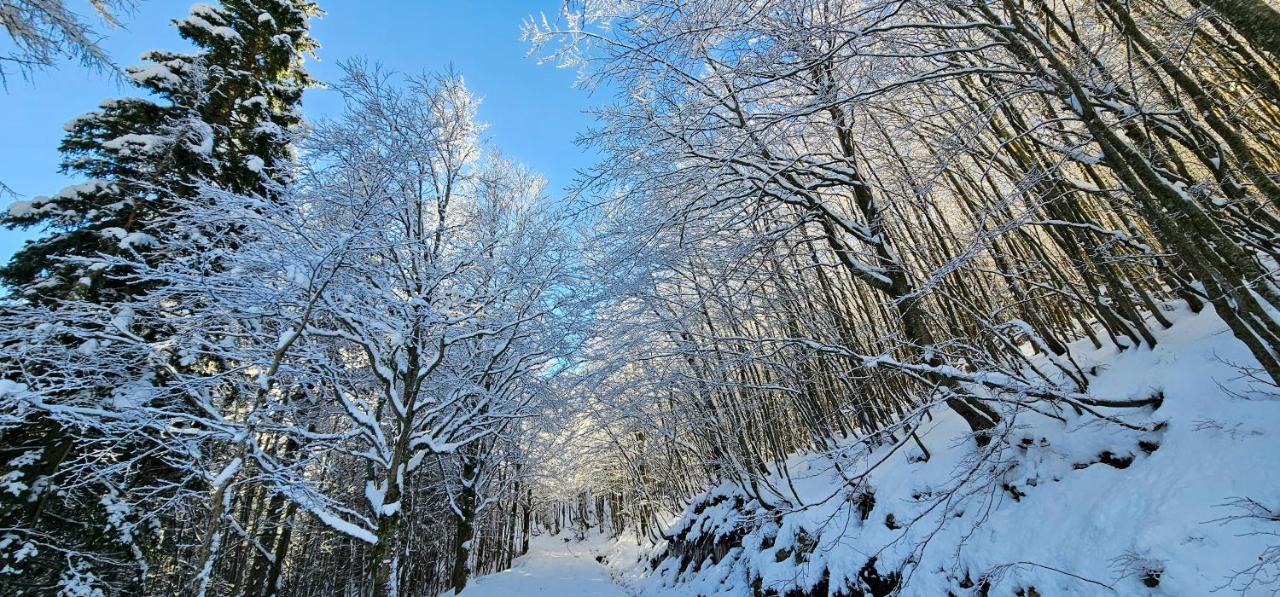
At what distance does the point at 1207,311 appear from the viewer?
3604 millimetres

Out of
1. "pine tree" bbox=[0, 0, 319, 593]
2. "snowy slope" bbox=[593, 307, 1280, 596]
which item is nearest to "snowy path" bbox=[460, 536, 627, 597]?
"pine tree" bbox=[0, 0, 319, 593]

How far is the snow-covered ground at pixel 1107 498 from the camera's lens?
7.54ft

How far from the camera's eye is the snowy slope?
2.32 m

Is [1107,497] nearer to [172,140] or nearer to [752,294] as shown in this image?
[752,294]

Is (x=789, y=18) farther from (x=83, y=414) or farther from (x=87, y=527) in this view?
(x=87, y=527)

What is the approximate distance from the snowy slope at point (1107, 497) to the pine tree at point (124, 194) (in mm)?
9717

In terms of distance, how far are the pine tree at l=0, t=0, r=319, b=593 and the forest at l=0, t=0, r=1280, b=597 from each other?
0.22 ft

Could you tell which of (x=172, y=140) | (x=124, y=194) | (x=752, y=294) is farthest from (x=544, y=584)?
(x=172, y=140)

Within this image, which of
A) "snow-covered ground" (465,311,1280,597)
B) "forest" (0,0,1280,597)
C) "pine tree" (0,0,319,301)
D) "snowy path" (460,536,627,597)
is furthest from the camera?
"snowy path" (460,536,627,597)

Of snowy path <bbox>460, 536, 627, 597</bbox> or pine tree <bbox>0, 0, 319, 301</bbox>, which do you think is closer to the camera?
pine tree <bbox>0, 0, 319, 301</bbox>

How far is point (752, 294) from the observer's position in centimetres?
601

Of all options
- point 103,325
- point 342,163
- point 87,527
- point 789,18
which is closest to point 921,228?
point 789,18

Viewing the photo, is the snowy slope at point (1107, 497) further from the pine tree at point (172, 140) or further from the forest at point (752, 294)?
the pine tree at point (172, 140)

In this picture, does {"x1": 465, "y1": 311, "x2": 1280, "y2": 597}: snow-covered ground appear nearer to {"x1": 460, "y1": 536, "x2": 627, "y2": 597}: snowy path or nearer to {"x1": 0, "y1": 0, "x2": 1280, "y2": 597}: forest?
{"x1": 0, "y1": 0, "x2": 1280, "y2": 597}: forest
